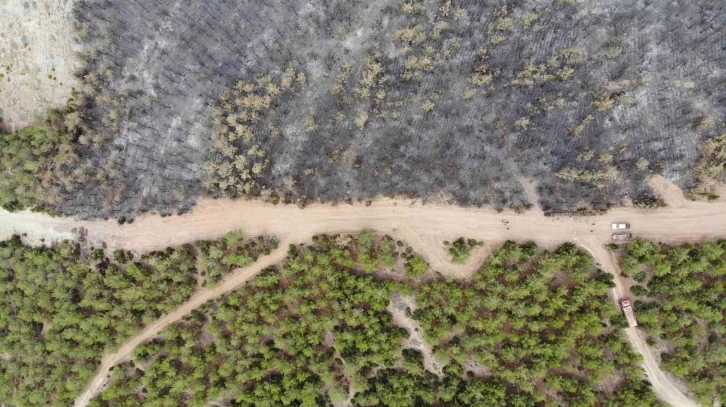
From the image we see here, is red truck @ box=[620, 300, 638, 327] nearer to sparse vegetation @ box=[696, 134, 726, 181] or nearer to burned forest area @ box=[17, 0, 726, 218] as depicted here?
burned forest area @ box=[17, 0, 726, 218]

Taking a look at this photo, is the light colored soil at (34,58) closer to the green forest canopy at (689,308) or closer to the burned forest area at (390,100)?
the burned forest area at (390,100)

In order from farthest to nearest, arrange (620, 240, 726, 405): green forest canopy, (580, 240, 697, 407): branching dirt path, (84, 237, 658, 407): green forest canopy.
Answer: (84, 237, 658, 407): green forest canopy → (580, 240, 697, 407): branching dirt path → (620, 240, 726, 405): green forest canopy

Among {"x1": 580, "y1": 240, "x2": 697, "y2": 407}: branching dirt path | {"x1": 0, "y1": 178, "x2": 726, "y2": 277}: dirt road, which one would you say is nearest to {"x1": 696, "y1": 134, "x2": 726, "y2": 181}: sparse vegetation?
{"x1": 0, "y1": 178, "x2": 726, "y2": 277}: dirt road

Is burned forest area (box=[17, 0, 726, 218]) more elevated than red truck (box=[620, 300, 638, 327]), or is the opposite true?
burned forest area (box=[17, 0, 726, 218])

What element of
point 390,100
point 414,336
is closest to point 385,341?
point 414,336

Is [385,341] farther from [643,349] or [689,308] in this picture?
[689,308]

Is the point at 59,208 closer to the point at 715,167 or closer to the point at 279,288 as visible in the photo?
the point at 279,288
